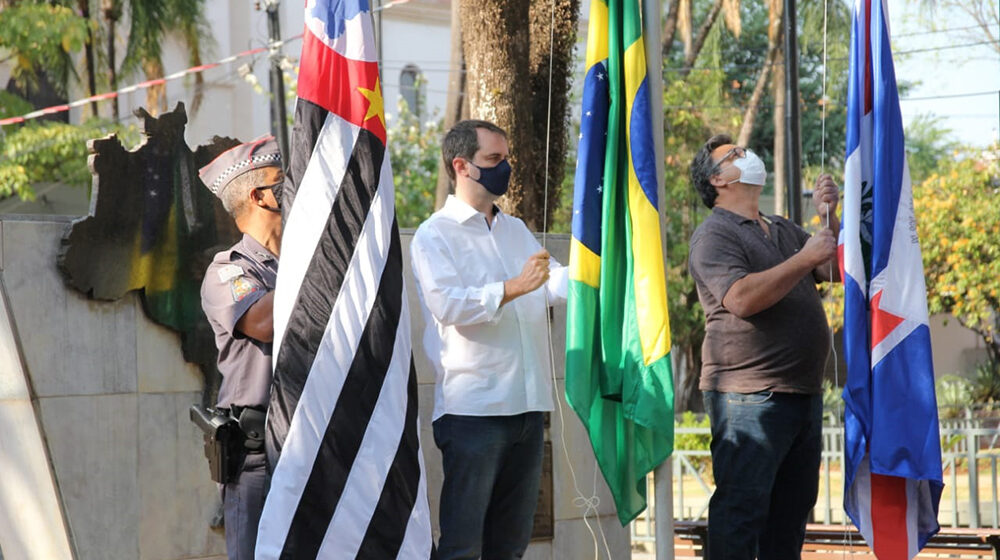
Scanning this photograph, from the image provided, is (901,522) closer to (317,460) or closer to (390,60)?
(317,460)

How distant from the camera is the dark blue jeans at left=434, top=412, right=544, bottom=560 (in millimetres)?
4668

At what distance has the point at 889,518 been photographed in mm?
4992

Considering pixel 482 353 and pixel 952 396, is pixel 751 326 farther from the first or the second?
pixel 952 396

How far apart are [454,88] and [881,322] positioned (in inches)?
293

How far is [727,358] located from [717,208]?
615 mm

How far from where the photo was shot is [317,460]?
4312 mm

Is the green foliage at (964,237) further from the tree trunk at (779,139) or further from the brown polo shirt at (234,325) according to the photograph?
the brown polo shirt at (234,325)

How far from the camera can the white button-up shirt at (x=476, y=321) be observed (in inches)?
184

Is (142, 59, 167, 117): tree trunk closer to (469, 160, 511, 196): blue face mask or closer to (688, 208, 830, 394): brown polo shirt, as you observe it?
(469, 160, 511, 196): blue face mask

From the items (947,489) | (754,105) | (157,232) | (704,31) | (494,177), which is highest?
(704,31)

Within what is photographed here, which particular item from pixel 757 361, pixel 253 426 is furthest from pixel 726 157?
pixel 253 426

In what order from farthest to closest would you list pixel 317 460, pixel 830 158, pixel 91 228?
pixel 830 158
pixel 91 228
pixel 317 460

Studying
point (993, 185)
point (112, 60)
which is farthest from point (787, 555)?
point (112, 60)

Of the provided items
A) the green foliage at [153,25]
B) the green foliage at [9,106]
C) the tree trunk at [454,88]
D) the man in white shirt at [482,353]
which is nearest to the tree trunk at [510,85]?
the tree trunk at [454,88]
